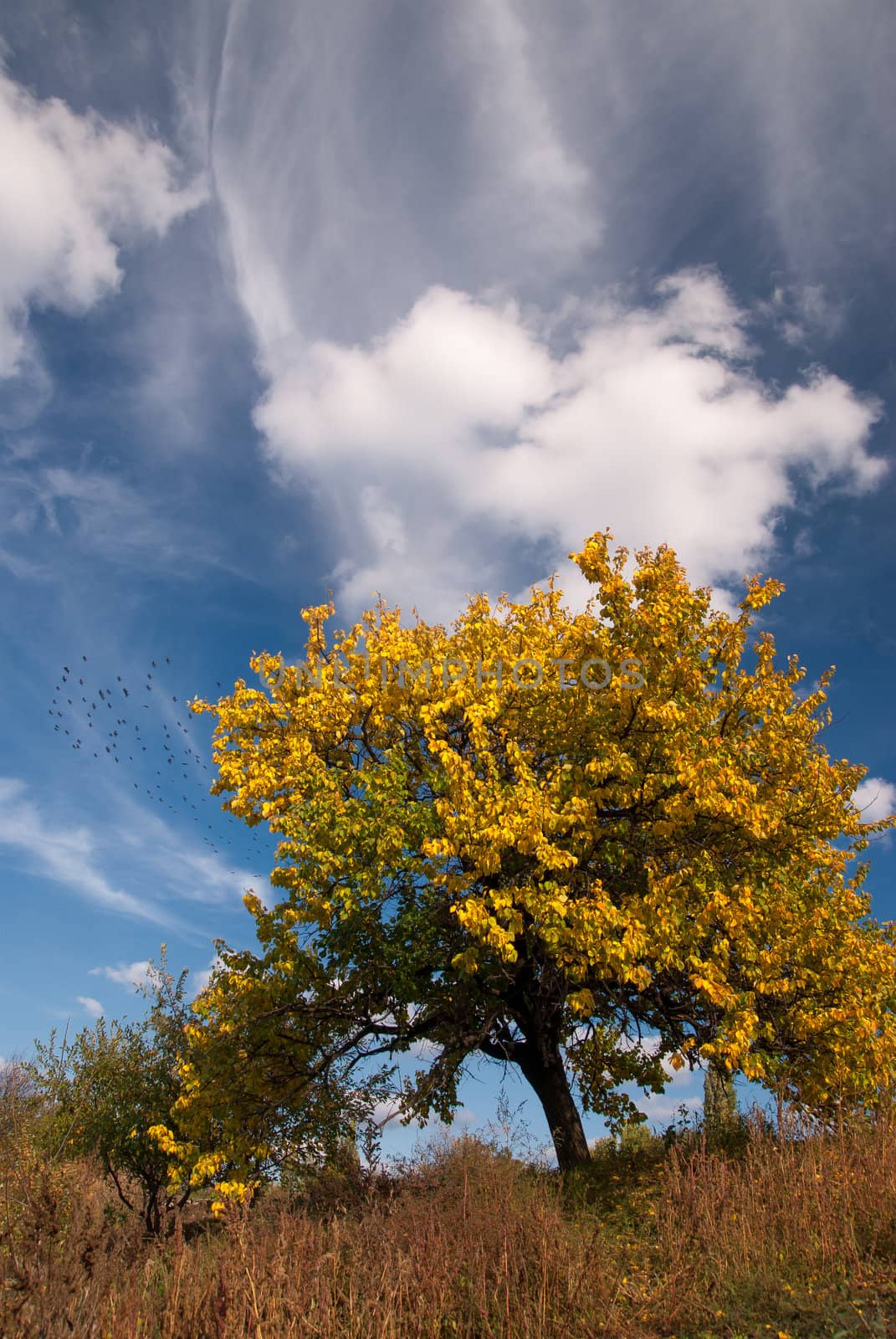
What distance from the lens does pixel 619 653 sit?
1335cm

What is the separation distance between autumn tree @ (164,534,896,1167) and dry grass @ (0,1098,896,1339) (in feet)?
7.83

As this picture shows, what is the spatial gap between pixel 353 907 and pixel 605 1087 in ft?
24.4

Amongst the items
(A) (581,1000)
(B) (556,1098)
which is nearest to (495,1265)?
(A) (581,1000)

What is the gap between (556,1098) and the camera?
16406mm

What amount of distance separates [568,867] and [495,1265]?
565 cm

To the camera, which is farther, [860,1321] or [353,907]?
[353,907]

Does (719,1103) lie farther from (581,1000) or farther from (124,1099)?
(124,1099)

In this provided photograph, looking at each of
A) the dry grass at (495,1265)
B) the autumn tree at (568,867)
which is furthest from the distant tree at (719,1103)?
the dry grass at (495,1265)

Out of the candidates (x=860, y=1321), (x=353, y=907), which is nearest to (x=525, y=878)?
(x=353, y=907)

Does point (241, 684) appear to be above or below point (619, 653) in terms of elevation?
above

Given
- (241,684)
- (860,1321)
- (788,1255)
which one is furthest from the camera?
(241,684)

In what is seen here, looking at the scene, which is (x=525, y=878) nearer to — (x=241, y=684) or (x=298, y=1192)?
(x=298, y=1192)

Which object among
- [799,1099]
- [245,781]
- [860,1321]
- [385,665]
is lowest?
[860,1321]

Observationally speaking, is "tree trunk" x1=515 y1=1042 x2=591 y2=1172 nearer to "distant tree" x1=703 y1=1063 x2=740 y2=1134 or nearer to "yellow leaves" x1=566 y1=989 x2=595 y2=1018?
"distant tree" x1=703 y1=1063 x2=740 y2=1134
